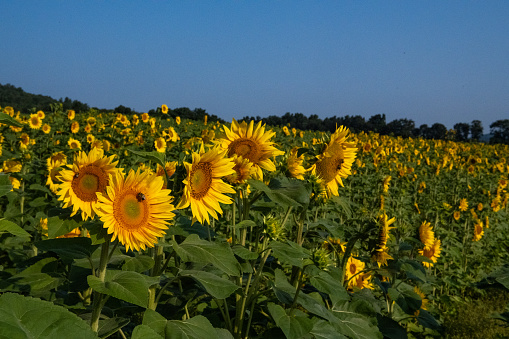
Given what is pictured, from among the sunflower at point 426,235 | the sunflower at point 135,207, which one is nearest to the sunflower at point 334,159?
the sunflower at point 135,207

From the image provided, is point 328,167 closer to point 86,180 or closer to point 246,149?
point 246,149

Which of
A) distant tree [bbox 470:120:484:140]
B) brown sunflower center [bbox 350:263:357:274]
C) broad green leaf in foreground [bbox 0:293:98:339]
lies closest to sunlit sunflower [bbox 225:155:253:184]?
broad green leaf in foreground [bbox 0:293:98:339]

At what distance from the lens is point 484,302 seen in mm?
5020

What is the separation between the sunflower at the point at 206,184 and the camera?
5.42ft

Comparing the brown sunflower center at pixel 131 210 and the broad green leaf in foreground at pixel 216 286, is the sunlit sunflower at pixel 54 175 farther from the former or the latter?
the broad green leaf in foreground at pixel 216 286

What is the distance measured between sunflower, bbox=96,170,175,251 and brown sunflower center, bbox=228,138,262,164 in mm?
677

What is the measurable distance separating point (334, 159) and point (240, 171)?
0.78 metres

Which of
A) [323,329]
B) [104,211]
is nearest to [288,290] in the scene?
[323,329]

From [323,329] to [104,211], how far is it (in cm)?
112

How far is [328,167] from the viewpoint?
2.49 meters

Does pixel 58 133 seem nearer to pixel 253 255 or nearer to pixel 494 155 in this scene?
pixel 253 255

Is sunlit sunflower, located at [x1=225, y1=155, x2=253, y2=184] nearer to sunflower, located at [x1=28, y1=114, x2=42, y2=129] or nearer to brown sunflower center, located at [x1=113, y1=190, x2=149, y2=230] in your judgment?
brown sunflower center, located at [x1=113, y1=190, x2=149, y2=230]

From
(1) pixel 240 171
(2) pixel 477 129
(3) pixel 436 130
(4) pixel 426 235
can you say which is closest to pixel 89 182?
(1) pixel 240 171

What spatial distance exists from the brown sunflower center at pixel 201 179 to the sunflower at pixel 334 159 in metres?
0.88
